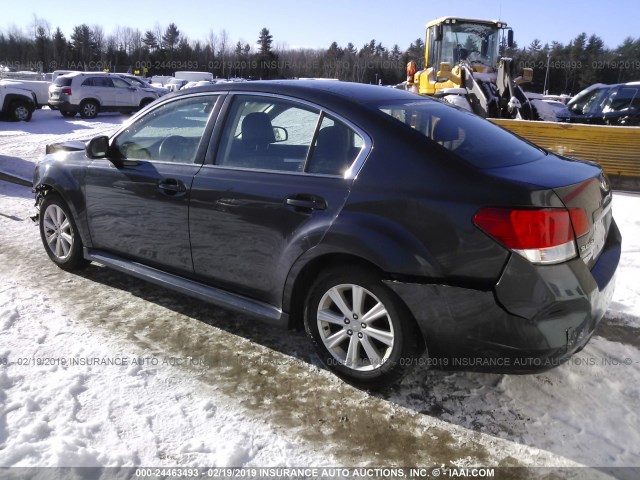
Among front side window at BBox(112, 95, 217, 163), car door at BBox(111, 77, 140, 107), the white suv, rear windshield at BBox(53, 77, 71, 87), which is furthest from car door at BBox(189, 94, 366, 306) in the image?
car door at BBox(111, 77, 140, 107)

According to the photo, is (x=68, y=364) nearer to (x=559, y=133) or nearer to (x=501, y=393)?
(x=501, y=393)

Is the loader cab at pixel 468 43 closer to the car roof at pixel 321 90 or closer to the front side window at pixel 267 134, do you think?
the car roof at pixel 321 90

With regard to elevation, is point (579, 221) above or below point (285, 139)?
below

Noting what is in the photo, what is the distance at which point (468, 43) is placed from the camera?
51.0 feet

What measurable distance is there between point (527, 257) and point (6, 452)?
2586 millimetres

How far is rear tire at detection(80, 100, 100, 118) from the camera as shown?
2122 centimetres

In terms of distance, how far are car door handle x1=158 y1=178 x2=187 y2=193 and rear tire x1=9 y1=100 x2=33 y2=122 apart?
18477 mm

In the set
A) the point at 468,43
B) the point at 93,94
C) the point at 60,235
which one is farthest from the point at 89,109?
the point at 60,235

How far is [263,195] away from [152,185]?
1052 mm

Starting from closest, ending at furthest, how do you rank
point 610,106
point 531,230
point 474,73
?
point 531,230 < point 610,106 < point 474,73

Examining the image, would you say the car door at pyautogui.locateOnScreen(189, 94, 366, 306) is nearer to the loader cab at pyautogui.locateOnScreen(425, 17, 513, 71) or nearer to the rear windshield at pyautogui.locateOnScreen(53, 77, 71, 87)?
the loader cab at pyautogui.locateOnScreen(425, 17, 513, 71)

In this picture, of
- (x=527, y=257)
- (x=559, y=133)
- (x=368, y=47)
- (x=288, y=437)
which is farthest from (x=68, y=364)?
(x=368, y=47)

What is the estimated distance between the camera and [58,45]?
86938mm

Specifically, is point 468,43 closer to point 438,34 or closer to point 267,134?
point 438,34
